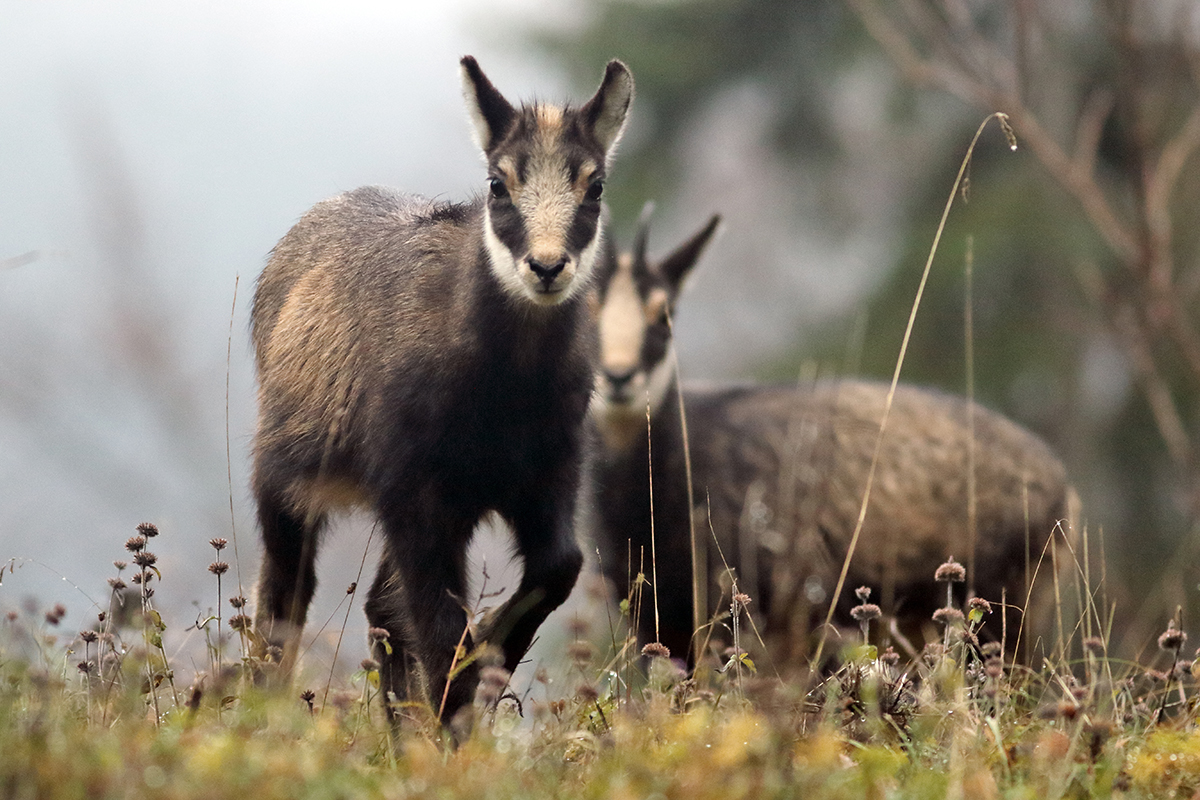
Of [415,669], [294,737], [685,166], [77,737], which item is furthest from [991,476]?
[685,166]

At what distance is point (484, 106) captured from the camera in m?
4.51

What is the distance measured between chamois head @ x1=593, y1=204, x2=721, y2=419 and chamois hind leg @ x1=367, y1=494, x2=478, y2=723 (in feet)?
8.97

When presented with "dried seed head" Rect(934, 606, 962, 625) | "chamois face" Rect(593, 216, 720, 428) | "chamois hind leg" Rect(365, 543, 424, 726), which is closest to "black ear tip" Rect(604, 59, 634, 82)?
"chamois hind leg" Rect(365, 543, 424, 726)

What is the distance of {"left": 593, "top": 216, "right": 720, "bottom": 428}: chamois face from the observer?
23.7ft

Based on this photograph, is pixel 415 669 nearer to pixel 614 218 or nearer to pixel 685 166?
pixel 614 218

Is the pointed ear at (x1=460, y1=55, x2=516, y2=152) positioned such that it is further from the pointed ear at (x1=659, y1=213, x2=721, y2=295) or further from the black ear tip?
the pointed ear at (x1=659, y1=213, x2=721, y2=295)

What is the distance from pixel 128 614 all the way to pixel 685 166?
36.7 ft

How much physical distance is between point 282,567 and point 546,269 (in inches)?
73.5

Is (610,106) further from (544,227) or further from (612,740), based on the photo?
(612,740)

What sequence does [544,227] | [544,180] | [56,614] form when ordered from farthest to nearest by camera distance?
[544,180]
[544,227]
[56,614]

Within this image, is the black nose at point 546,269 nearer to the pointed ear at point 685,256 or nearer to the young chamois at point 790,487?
the young chamois at point 790,487

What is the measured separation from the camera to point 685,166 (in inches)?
565

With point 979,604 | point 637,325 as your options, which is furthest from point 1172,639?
point 637,325

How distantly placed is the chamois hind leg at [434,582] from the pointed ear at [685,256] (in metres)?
4.07
